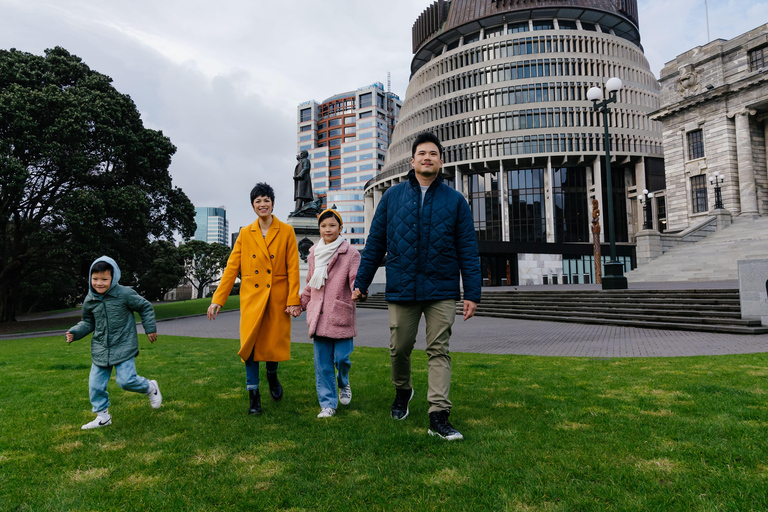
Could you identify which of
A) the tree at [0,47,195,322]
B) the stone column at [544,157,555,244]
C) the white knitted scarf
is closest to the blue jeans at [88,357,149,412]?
the white knitted scarf

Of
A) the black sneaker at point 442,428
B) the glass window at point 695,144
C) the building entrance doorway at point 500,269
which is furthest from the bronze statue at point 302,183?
the glass window at point 695,144

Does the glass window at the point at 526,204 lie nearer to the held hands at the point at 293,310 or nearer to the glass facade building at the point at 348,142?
the glass facade building at the point at 348,142

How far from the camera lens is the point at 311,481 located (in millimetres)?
2695

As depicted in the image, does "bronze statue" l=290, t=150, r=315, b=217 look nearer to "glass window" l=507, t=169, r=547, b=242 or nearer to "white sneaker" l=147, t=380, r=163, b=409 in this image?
"white sneaker" l=147, t=380, r=163, b=409

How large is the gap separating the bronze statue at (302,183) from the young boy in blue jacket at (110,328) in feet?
57.3

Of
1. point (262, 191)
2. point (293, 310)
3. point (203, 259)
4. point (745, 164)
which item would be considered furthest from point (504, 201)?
point (293, 310)

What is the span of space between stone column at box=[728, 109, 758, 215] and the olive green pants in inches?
1576

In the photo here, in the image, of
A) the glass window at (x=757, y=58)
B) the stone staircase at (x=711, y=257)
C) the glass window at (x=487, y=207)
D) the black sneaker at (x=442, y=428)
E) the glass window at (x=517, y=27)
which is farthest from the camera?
the glass window at (x=517, y=27)

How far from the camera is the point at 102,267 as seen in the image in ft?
14.2

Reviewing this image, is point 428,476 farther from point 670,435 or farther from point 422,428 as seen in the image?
point 670,435

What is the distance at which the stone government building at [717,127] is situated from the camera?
34.4 metres

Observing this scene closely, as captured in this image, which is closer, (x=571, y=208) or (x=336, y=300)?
(x=336, y=300)

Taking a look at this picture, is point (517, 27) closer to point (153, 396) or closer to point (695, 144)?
point (695, 144)

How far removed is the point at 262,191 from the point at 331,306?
4.59ft
